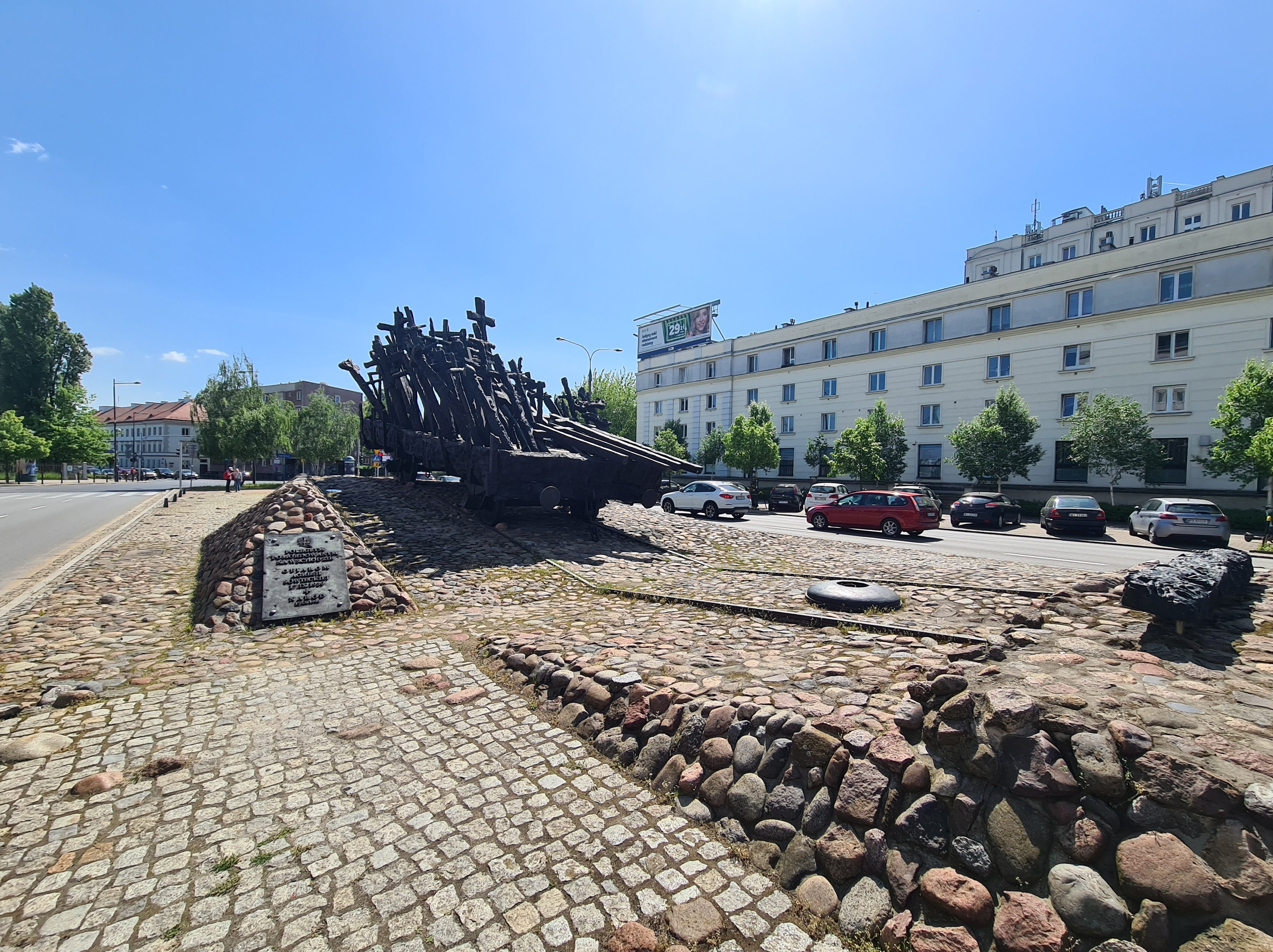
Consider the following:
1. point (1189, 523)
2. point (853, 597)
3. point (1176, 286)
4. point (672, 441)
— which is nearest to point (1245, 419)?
point (1189, 523)

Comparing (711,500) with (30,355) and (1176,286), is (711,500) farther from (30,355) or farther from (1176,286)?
(30,355)

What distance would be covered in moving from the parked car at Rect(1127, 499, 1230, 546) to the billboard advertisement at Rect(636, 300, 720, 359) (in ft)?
130

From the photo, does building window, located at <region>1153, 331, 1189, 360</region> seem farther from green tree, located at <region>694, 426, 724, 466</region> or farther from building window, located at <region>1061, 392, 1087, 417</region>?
green tree, located at <region>694, 426, 724, 466</region>

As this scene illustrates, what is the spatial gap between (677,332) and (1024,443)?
34437 millimetres

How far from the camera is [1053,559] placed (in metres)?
14.3

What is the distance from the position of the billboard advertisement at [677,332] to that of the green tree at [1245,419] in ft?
123

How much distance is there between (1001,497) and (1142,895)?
2657cm

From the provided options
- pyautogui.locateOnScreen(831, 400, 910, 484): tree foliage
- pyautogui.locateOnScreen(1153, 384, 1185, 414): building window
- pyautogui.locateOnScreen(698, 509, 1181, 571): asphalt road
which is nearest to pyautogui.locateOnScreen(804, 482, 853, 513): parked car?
pyautogui.locateOnScreen(698, 509, 1181, 571): asphalt road

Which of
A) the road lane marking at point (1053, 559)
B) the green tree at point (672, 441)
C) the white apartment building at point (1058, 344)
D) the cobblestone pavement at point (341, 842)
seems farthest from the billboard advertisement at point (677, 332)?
the cobblestone pavement at point (341, 842)

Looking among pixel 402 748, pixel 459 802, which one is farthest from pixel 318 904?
pixel 402 748

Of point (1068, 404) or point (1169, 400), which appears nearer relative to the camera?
point (1169, 400)

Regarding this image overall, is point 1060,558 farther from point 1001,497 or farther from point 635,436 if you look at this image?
point 635,436

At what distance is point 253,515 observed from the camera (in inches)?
417

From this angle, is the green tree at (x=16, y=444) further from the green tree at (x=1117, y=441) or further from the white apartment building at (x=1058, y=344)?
the green tree at (x=1117, y=441)
